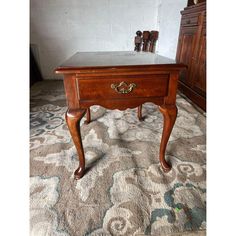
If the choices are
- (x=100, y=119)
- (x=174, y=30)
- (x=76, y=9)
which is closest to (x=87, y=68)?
(x=100, y=119)

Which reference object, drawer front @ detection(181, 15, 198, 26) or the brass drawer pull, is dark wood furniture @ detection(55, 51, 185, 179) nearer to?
the brass drawer pull

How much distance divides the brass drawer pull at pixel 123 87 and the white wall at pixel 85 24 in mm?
2455

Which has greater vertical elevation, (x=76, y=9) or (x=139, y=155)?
(x=76, y=9)

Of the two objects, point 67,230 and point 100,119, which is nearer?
point 67,230

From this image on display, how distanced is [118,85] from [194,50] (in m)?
1.49

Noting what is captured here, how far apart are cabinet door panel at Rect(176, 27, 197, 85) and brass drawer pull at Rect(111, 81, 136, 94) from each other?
1468 millimetres

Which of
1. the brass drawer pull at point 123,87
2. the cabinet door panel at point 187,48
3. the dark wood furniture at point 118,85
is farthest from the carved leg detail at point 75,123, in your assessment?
the cabinet door panel at point 187,48

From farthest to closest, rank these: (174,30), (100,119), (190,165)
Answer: (174,30), (100,119), (190,165)

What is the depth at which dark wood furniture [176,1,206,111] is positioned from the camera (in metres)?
1.79

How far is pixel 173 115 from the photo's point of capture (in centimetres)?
94

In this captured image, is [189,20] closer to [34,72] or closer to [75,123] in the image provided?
[75,123]
